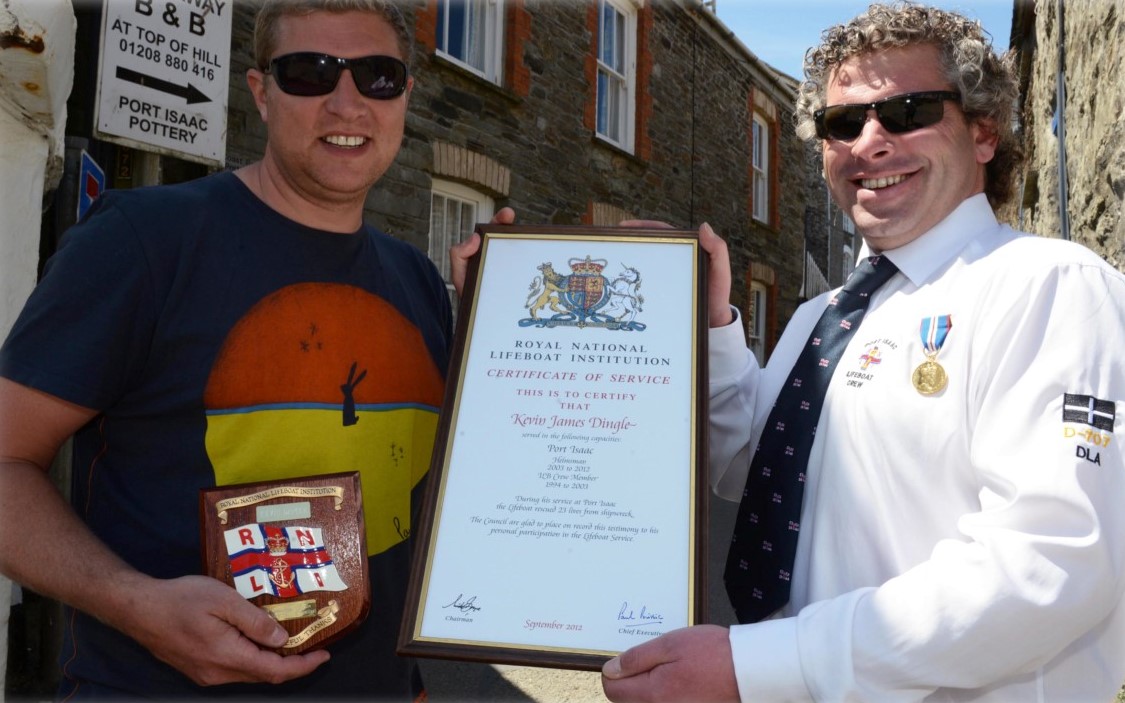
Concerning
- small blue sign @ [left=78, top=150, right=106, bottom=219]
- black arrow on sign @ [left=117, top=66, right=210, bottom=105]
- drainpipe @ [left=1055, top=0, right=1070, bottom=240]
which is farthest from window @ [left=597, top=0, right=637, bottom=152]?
small blue sign @ [left=78, top=150, right=106, bottom=219]

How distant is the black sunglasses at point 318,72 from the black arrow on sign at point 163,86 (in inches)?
70.5

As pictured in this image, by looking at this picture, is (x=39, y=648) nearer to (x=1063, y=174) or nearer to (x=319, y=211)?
(x=319, y=211)

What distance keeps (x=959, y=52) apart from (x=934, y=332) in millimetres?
715

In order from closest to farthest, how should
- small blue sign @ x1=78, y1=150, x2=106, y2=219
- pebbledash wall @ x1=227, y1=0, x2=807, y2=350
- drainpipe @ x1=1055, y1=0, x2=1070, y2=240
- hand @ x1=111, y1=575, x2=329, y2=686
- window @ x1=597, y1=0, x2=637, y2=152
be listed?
hand @ x1=111, y1=575, x2=329, y2=686
small blue sign @ x1=78, y1=150, x2=106, y2=219
drainpipe @ x1=1055, y1=0, x2=1070, y2=240
pebbledash wall @ x1=227, y1=0, x2=807, y2=350
window @ x1=597, y1=0, x2=637, y2=152

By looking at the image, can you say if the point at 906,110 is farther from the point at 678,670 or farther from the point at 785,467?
the point at 678,670

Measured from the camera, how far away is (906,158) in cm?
192

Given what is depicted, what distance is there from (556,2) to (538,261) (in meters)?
7.61

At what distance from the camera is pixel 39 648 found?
358 cm

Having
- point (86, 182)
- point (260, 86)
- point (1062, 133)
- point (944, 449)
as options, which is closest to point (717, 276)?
point (944, 449)

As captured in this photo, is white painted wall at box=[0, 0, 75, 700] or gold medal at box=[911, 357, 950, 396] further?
white painted wall at box=[0, 0, 75, 700]

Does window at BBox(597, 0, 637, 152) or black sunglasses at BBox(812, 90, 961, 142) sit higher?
window at BBox(597, 0, 637, 152)

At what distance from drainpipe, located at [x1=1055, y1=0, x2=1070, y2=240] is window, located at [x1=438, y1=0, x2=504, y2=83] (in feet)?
16.0

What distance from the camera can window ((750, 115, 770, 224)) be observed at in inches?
582
